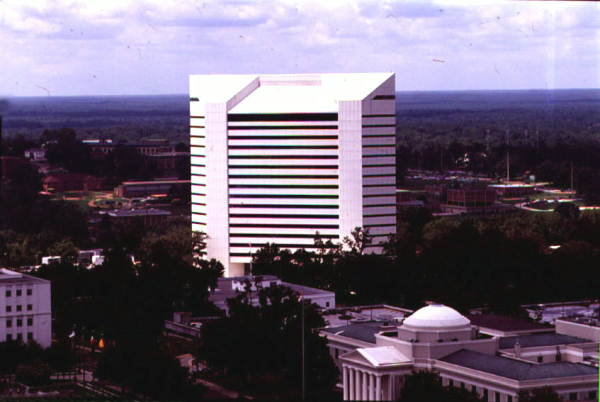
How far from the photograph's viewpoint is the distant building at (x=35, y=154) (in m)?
83.1

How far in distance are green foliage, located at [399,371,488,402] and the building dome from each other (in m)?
1.77

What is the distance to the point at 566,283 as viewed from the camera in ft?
143

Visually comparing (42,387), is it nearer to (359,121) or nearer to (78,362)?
(78,362)

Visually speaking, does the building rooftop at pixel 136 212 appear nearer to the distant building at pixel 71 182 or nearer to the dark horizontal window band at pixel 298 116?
the distant building at pixel 71 182

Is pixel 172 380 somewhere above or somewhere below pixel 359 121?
below

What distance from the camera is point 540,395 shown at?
26.2 metres

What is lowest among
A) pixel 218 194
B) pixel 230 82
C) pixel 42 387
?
pixel 42 387

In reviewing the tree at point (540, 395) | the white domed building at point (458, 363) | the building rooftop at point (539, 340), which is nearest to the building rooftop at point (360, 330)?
the white domed building at point (458, 363)

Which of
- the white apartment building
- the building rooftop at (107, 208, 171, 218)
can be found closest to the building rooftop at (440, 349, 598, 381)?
the white apartment building

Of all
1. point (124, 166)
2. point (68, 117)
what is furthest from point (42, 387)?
point (68, 117)

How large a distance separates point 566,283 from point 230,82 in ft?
49.7

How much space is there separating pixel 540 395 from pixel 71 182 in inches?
2400

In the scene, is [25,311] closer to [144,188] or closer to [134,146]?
[144,188]

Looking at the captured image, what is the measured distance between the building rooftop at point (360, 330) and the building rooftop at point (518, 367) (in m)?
3.58
